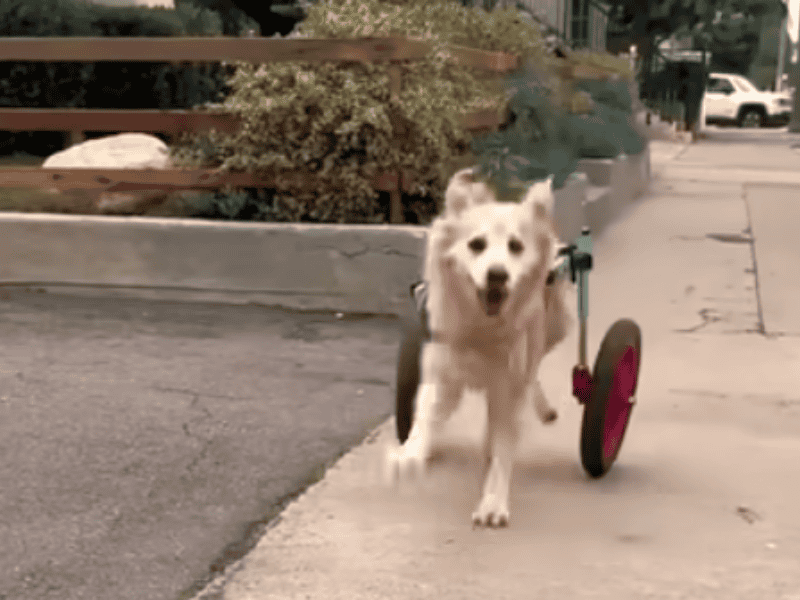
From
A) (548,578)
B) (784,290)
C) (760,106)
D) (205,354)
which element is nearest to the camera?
(548,578)

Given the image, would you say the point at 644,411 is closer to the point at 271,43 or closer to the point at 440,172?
the point at 440,172

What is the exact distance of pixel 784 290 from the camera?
7.83m

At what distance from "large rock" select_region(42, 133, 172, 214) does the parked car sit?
31.6m

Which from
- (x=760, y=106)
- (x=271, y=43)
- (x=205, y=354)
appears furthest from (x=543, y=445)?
(x=760, y=106)

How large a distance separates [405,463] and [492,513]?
1.60 ft

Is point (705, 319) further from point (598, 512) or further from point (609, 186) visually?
point (609, 186)

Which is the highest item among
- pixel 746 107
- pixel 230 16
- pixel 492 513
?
pixel 230 16

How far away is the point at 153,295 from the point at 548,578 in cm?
458

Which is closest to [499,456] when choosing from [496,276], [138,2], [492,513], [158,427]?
[492,513]

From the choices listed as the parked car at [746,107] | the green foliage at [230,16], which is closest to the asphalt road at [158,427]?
the green foliage at [230,16]

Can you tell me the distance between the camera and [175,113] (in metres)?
7.86

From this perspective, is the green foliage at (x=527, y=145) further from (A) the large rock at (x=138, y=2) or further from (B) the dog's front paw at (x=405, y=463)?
(A) the large rock at (x=138, y=2)

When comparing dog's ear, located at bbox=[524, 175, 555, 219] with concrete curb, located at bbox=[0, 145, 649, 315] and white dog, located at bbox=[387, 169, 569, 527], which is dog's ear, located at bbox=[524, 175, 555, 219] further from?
concrete curb, located at bbox=[0, 145, 649, 315]

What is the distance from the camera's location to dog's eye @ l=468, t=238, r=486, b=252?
3.39 m
